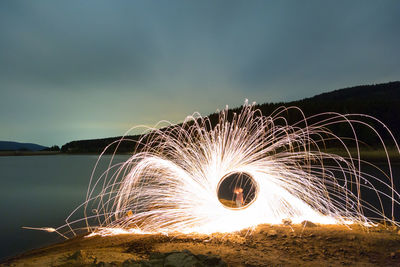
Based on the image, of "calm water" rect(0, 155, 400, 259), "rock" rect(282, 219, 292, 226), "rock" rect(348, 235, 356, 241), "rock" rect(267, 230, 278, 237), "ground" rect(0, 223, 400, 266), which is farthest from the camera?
"calm water" rect(0, 155, 400, 259)

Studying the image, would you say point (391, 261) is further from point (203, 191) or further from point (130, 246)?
point (130, 246)

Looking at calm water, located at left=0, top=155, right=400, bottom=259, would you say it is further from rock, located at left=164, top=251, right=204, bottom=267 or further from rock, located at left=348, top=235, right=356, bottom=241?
rock, located at left=348, top=235, right=356, bottom=241

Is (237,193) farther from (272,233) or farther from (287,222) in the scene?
(272,233)

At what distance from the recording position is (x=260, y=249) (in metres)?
5.04

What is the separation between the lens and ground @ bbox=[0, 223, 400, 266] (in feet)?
14.0

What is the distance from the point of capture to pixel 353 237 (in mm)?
5238

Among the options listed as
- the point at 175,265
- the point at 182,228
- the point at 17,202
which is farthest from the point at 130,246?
the point at 17,202

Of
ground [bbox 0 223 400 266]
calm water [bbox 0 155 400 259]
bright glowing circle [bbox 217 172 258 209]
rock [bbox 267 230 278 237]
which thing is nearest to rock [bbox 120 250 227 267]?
ground [bbox 0 223 400 266]

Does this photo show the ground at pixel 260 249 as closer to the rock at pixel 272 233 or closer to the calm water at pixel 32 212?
the rock at pixel 272 233

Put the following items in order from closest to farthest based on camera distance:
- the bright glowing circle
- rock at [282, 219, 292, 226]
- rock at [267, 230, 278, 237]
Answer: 1. rock at [267, 230, 278, 237]
2. rock at [282, 219, 292, 226]
3. the bright glowing circle

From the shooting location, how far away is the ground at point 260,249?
4.28 metres

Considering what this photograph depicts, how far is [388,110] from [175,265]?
245ft

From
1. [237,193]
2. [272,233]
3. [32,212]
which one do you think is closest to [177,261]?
[272,233]

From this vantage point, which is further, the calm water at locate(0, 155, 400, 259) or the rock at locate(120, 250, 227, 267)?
the calm water at locate(0, 155, 400, 259)
